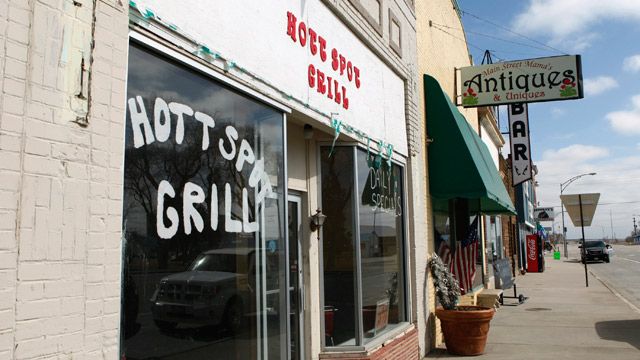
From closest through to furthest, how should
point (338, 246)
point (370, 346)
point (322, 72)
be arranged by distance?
point (322, 72), point (370, 346), point (338, 246)

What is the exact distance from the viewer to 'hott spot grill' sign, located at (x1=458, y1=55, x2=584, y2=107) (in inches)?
419

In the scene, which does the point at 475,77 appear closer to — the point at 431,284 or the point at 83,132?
the point at 431,284

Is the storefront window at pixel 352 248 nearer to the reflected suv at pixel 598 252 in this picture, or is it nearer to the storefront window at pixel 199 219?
the storefront window at pixel 199 219

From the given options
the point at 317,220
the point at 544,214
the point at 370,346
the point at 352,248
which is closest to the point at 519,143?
the point at 352,248

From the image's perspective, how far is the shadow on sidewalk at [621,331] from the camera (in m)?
9.60

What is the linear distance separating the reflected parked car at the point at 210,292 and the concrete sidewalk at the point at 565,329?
5.05 meters

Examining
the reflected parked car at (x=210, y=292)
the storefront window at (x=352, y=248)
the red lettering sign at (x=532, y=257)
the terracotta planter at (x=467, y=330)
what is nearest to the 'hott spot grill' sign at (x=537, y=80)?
the terracotta planter at (x=467, y=330)

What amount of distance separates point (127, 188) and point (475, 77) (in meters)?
9.58

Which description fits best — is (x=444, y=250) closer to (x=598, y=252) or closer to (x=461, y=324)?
(x=461, y=324)

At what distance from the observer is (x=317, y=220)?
6141 millimetres

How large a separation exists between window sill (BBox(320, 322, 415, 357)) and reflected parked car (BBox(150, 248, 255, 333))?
204 cm

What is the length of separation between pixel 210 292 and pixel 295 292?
191 centimetres

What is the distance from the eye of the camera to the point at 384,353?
21.7 ft

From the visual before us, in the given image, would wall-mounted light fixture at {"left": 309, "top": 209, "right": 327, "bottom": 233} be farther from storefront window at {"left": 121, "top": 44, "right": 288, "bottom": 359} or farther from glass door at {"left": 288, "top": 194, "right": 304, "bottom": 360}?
storefront window at {"left": 121, "top": 44, "right": 288, "bottom": 359}
